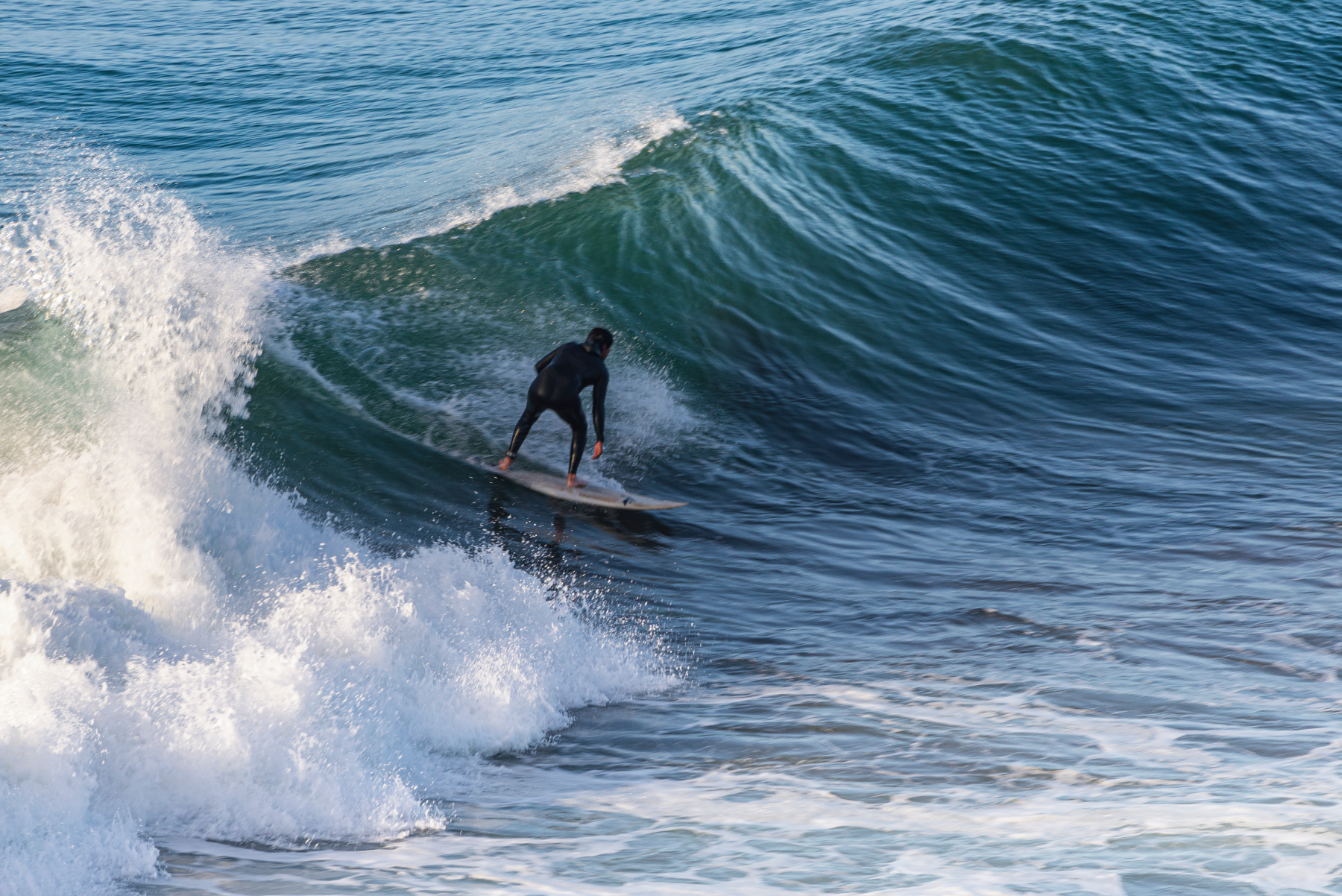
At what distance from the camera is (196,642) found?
216 inches

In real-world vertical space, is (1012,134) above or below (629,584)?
above

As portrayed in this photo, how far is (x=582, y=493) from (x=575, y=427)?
526 millimetres

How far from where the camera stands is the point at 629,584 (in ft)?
23.9

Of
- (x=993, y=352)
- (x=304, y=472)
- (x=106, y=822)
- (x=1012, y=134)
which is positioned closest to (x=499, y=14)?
(x=1012, y=134)

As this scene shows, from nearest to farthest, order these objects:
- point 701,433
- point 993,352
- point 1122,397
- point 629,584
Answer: point 629,584
point 701,433
point 1122,397
point 993,352

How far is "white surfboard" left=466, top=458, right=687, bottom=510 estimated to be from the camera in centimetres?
848

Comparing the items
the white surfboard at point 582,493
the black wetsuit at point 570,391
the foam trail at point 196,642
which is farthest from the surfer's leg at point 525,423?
the foam trail at point 196,642

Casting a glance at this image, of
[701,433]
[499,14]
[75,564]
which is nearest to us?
[75,564]

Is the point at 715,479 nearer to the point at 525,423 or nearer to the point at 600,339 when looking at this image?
the point at 600,339

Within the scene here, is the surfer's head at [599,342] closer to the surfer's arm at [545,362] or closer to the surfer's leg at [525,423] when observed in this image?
the surfer's arm at [545,362]

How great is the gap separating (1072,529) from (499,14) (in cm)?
2420

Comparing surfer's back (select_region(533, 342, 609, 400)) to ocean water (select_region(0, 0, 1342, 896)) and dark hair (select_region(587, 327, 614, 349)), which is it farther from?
ocean water (select_region(0, 0, 1342, 896))

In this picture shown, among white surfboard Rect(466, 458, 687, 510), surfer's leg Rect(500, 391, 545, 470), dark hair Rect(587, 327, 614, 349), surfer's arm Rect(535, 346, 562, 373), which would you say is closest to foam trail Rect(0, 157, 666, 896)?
white surfboard Rect(466, 458, 687, 510)

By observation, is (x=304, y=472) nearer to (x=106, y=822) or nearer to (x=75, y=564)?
Answer: (x=75, y=564)
